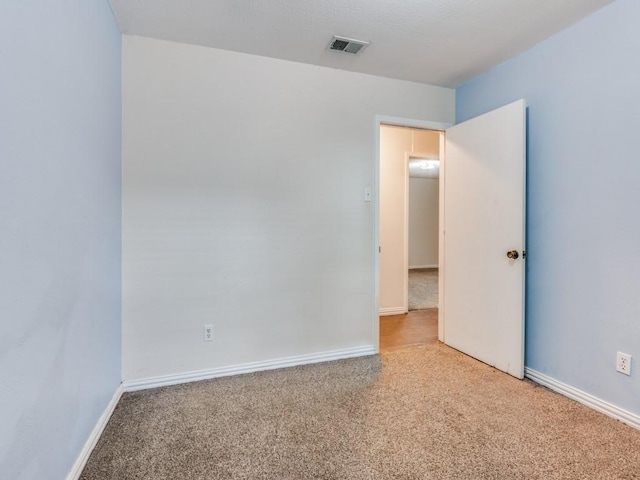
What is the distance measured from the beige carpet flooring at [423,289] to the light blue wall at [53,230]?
12.1 ft

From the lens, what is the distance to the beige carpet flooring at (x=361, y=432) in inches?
57.8

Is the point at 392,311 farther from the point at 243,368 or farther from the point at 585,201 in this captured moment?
the point at 585,201

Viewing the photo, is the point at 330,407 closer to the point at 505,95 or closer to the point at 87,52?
the point at 87,52

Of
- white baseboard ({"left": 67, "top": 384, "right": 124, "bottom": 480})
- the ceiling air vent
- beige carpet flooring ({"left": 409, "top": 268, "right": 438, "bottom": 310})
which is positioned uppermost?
the ceiling air vent

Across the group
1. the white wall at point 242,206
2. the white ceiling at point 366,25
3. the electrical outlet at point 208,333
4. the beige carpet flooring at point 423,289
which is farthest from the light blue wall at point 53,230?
the beige carpet flooring at point 423,289

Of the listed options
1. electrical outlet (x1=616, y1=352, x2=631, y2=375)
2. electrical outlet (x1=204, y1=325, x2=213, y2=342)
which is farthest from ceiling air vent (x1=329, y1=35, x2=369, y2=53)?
electrical outlet (x1=616, y1=352, x2=631, y2=375)

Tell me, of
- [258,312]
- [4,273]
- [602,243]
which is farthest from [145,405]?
[602,243]

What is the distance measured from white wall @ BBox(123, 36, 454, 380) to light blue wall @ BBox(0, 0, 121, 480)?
0.31m

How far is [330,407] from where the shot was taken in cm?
197

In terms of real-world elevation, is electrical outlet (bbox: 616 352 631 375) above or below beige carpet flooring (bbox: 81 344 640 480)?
above

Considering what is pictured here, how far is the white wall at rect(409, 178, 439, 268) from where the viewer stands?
7.80 metres

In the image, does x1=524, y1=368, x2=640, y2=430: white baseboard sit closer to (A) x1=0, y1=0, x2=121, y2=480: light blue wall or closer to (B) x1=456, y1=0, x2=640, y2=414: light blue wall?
(B) x1=456, y1=0, x2=640, y2=414: light blue wall

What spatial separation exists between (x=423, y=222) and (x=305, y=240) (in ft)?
19.6

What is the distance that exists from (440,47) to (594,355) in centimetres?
230
